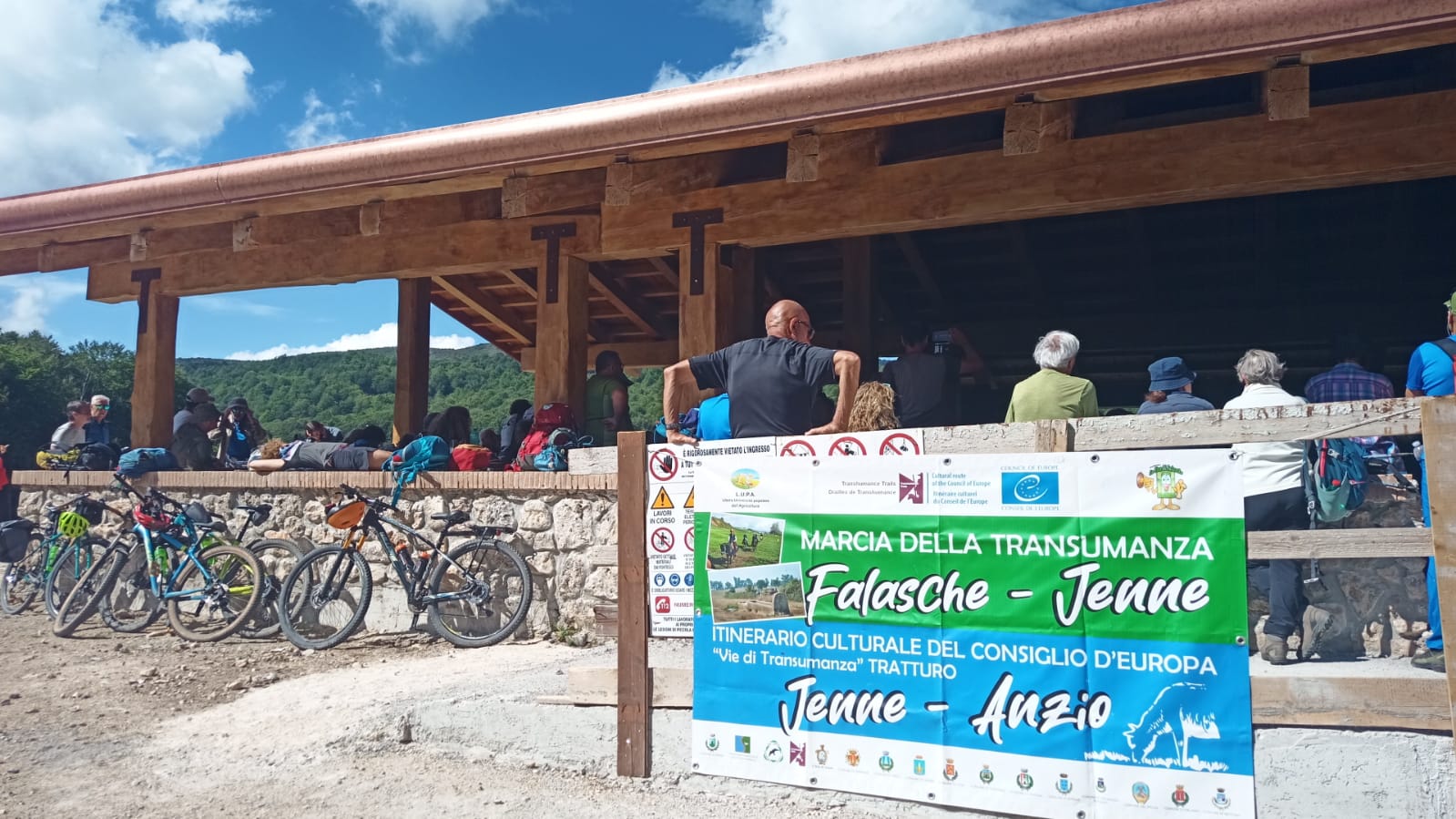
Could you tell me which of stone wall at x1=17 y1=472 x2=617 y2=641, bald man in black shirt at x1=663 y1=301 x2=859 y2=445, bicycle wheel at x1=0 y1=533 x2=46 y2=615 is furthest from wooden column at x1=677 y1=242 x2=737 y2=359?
bicycle wheel at x1=0 y1=533 x2=46 y2=615

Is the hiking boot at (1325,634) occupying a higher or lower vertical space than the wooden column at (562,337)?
lower

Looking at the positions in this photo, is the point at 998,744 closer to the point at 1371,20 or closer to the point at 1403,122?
the point at 1371,20

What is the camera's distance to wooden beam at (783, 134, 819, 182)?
5582mm

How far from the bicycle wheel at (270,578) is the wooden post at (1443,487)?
6.81m

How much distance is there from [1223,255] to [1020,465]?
7.38m

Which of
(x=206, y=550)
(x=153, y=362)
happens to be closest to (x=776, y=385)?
(x=206, y=550)

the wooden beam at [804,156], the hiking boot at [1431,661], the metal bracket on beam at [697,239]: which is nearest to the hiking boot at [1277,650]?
the hiking boot at [1431,661]

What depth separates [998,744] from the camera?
10.8 ft

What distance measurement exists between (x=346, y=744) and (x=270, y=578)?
2990 mm

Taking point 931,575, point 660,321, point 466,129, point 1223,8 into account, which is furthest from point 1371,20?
point 660,321

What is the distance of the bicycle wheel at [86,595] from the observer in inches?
312

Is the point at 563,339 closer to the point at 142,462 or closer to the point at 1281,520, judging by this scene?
the point at 142,462

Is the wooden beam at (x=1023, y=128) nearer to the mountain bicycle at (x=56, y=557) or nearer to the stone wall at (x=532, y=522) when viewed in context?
the stone wall at (x=532, y=522)

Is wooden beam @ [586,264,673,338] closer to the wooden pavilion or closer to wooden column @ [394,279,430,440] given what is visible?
the wooden pavilion
